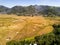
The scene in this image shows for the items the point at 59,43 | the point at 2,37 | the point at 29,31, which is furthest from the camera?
the point at 29,31

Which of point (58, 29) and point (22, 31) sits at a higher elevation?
point (58, 29)

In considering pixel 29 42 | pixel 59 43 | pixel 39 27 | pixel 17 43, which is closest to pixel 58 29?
pixel 59 43

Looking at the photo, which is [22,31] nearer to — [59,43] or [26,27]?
[26,27]

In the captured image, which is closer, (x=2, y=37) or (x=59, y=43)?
(x=59, y=43)

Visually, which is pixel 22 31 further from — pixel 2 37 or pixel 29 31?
pixel 2 37

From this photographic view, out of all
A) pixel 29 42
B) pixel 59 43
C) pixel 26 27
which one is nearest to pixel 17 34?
pixel 26 27

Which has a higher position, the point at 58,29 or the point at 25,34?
the point at 58,29

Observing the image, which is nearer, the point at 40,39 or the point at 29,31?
the point at 40,39

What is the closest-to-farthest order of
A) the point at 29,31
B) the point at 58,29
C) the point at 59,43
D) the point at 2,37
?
the point at 59,43
the point at 58,29
the point at 2,37
the point at 29,31
